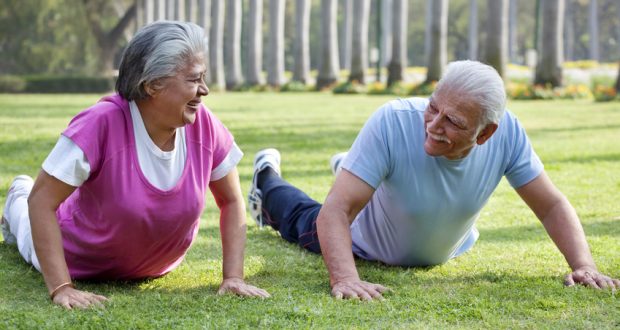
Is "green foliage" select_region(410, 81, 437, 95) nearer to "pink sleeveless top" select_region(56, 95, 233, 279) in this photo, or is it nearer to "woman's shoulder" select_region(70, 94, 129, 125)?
"pink sleeveless top" select_region(56, 95, 233, 279)

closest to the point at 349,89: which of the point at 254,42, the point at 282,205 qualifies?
the point at 254,42

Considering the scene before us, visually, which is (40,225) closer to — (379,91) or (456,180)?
(456,180)

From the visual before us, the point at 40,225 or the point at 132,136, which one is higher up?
the point at 132,136

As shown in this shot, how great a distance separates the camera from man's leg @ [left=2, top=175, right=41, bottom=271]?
15.7 feet

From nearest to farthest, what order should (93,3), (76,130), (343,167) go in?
(76,130)
(343,167)
(93,3)

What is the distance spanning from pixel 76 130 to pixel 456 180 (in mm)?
1775

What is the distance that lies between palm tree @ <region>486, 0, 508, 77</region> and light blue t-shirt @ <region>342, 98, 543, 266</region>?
22.1 metres

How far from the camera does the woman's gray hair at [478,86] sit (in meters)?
4.00

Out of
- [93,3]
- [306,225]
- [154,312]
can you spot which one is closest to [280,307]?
[154,312]

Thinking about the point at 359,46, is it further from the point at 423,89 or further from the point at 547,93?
the point at 547,93

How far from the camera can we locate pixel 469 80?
13.1 feet

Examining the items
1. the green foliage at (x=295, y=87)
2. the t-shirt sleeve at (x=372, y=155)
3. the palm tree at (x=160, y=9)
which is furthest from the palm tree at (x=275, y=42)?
the t-shirt sleeve at (x=372, y=155)

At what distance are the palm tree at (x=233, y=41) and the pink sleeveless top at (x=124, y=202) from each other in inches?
1580

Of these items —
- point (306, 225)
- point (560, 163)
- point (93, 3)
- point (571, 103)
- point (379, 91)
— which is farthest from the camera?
point (93, 3)
